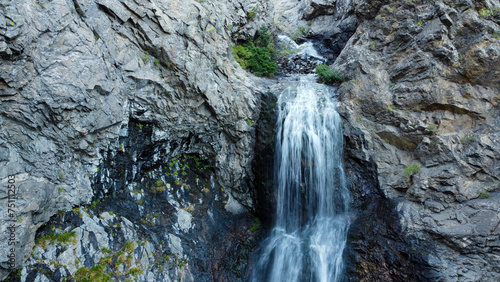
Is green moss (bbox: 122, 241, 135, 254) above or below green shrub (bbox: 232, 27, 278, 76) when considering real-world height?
below

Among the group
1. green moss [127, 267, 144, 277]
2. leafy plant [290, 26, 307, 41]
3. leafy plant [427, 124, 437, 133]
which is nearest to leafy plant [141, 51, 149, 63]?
green moss [127, 267, 144, 277]

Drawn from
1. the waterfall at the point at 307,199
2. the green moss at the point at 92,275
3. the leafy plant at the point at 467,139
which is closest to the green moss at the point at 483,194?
the leafy plant at the point at 467,139

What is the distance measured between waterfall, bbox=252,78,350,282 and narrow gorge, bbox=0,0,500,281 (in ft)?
0.16

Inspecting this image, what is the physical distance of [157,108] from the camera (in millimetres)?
8305

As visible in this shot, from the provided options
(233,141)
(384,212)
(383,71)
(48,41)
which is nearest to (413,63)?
(383,71)

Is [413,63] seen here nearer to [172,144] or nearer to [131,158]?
Result: [172,144]

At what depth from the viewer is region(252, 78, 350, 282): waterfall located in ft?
27.3

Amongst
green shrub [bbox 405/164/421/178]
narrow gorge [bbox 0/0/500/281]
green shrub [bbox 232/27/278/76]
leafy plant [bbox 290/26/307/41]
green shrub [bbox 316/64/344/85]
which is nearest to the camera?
narrow gorge [bbox 0/0/500/281]

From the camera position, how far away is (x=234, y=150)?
33.4 ft

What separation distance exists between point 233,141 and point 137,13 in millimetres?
5056

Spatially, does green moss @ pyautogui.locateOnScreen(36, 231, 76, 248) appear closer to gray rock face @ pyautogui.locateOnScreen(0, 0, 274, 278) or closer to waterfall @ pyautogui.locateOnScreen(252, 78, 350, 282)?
gray rock face @ pyautogui.locateOnScreen(0, 0, 274, 278)

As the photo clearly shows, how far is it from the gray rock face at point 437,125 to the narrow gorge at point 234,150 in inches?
1.7

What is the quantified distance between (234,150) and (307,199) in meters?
3.14

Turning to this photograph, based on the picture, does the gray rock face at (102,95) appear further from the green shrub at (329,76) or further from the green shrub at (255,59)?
the green shrub at (329,76)
